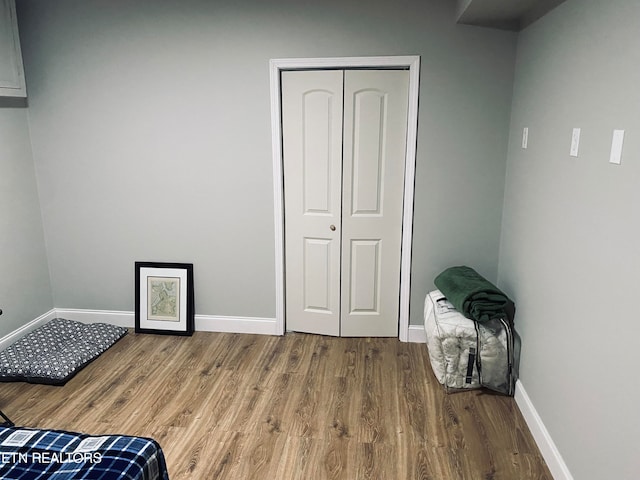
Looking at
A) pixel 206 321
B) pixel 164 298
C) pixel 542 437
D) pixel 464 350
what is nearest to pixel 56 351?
pixel 164 298

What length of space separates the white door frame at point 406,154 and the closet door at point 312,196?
5 cm

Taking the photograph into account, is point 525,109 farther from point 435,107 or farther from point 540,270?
point 540,270

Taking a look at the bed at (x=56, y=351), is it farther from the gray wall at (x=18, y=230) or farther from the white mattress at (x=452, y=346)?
the white mattress at (x=452, y=346)

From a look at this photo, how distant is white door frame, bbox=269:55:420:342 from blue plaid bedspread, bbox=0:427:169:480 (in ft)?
6.48

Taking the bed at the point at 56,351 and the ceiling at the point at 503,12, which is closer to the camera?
the ceiling at the point at 503,12

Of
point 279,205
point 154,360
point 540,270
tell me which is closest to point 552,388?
point 540,270

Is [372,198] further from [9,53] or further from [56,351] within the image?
[9,53]

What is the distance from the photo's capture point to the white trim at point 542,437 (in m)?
2.11

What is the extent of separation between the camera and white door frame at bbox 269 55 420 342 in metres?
3.12

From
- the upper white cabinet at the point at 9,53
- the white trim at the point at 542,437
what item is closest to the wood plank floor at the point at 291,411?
the white trim at the point at 542,437

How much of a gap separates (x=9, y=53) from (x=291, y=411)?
2.95 meters

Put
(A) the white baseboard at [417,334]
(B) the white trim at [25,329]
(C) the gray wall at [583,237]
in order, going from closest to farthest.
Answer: (C) the gray wall at [583,237], (B) the white trim at [25,329], (A) the white baseboard at [417,334]

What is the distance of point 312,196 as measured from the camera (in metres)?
3.42

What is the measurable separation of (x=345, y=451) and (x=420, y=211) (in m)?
1.65
